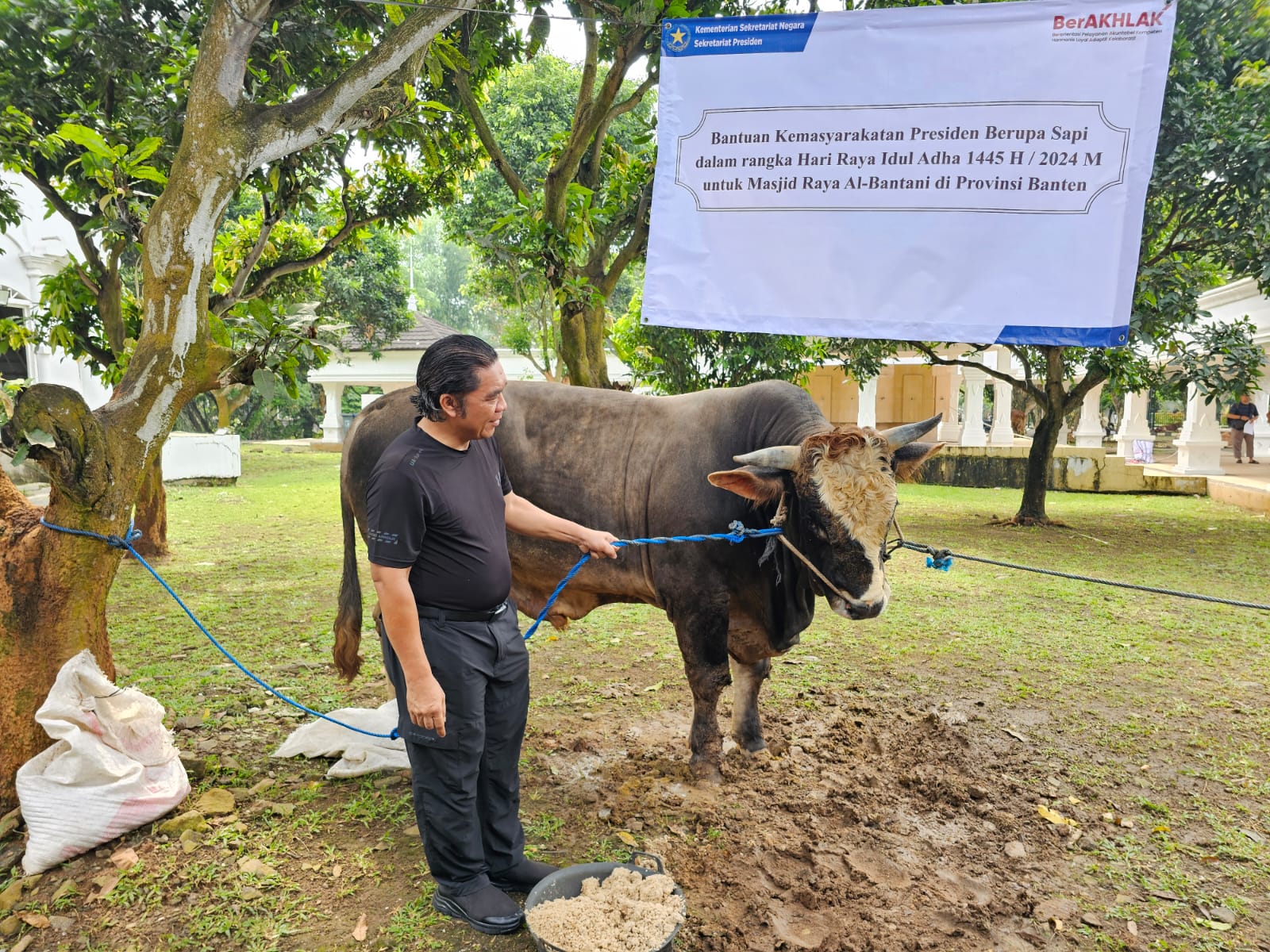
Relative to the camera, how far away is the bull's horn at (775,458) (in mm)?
3701

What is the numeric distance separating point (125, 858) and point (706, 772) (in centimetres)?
255

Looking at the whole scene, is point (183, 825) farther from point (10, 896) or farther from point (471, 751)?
point (471, 751)

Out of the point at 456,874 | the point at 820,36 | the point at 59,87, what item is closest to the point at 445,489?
the point at 456,874

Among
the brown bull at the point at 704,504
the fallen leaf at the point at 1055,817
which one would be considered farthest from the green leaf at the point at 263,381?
the fallen leaf at the point at 1055,817

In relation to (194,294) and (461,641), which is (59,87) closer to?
(194,294)

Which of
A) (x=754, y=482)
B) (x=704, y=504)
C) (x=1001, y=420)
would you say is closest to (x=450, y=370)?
(x=754, y=482)

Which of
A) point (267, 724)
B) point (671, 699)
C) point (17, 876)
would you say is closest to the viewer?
point (17, 876)

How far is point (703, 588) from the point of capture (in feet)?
13.6

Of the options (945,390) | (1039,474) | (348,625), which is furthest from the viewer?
(945,390)

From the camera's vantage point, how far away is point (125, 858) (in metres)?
3.31

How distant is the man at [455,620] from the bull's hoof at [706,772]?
129 centimetres

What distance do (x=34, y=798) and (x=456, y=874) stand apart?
175cm

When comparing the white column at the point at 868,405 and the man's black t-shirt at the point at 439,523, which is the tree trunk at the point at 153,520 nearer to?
the man's black t-shirt at the point at 439,523

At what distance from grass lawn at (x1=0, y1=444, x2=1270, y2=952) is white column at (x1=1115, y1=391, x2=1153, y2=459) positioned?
13439mm
